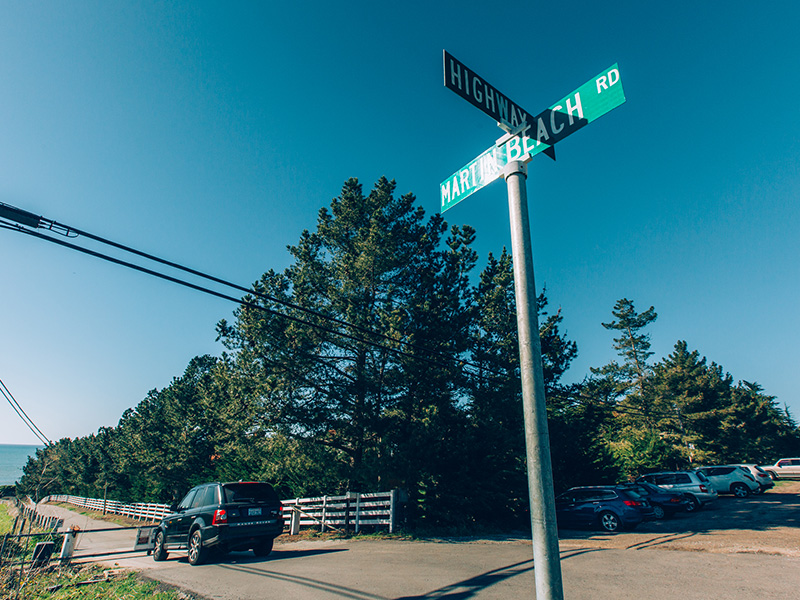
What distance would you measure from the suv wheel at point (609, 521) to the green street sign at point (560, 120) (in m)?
14.8

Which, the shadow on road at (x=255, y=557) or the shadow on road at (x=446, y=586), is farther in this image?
the shadow on road at (x=255, y=557)

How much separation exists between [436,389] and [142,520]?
2876cm

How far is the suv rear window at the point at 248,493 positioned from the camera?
11.0m

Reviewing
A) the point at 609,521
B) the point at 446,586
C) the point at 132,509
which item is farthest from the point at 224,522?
the point at 132,509

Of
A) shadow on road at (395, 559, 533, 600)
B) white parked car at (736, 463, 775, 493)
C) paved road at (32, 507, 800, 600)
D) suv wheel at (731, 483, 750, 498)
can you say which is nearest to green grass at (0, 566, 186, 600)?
paved road at (32, 507, 800, 600)

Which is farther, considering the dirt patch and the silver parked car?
the silver parked car

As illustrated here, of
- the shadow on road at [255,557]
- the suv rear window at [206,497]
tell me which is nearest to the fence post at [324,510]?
the shadow on road at [255,557]

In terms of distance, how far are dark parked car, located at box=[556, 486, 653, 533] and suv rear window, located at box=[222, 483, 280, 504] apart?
9.64 meters

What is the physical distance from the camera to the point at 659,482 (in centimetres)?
2078

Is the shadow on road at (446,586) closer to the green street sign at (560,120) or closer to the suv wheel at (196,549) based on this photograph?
the suv wheel at (196,549)

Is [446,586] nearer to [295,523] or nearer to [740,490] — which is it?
[295,523]

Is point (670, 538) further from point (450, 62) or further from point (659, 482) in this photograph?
point (450, 62)

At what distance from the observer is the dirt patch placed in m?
10.4

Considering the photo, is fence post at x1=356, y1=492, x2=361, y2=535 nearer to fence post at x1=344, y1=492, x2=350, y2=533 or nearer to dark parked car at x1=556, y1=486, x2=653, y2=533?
fence post at x1=344, y1=492, x2=350, y2=533
